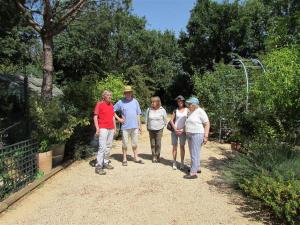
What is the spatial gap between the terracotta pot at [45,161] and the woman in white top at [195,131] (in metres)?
2.86

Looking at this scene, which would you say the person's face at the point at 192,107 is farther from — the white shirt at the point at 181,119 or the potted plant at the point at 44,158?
the potted plant at the point at 44,158

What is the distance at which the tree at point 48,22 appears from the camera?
9.97m

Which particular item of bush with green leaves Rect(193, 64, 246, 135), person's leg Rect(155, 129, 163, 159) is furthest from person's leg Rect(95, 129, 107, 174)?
bush with green leaves Rect(193, 64, 246, 135)

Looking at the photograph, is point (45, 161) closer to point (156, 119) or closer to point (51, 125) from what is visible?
point (51, 125)

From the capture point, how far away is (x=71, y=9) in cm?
1018

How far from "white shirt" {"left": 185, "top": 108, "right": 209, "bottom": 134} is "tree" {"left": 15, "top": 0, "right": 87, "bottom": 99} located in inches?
140

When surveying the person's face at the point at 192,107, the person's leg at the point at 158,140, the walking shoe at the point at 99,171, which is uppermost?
the person's face at the point at 192,107

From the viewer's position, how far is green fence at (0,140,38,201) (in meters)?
6.95

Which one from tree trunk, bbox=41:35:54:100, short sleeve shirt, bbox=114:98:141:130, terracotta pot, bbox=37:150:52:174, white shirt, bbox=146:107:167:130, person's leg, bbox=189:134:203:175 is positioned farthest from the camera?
tree trunk, bbox=41:35:54:100

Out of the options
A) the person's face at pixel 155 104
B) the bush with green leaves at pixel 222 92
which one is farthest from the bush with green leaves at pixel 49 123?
the bush with green leaves at pixel 222 92

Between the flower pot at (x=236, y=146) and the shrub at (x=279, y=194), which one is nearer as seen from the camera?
the shrub at (x=279, y=194)

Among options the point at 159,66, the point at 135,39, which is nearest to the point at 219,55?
the point at 159,66

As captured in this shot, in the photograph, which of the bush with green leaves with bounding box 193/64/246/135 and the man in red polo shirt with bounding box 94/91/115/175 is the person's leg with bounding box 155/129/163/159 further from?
the bush with green leaves with bounding box 193/64/246/135

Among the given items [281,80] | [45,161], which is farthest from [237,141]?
[45,161]
